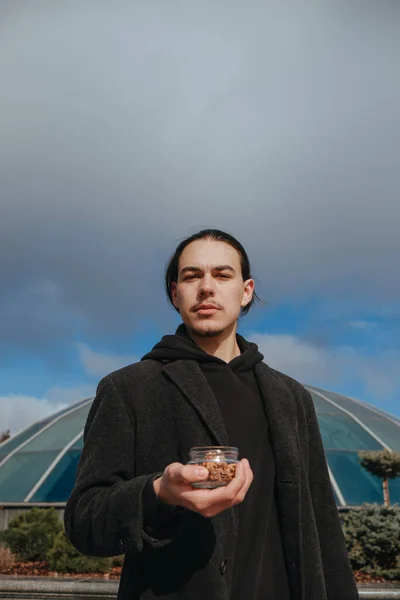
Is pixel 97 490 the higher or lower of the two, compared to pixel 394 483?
lower

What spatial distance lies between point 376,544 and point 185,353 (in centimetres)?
877

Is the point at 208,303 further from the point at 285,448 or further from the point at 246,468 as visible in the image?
the point at 246,468

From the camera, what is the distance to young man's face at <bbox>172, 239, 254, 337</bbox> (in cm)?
239

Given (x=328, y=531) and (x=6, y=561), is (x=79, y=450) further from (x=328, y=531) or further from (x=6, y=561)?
(x=328, y=531)

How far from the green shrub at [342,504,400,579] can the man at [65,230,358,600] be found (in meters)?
8.14

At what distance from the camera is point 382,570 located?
376 inches

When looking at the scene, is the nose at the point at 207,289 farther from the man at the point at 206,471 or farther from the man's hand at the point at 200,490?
the man's hand at the point at 200,490

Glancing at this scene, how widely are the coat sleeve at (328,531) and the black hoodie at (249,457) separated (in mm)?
305

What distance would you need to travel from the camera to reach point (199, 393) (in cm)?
222

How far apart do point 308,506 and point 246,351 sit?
634 mm

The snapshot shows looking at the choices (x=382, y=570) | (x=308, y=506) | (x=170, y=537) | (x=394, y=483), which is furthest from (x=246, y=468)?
(x=394, y=483)

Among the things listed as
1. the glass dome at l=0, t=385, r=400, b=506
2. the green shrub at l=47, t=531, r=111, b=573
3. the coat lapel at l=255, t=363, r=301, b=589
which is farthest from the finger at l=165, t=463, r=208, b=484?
the glass dome at l=0, t=385, r=400, b=506

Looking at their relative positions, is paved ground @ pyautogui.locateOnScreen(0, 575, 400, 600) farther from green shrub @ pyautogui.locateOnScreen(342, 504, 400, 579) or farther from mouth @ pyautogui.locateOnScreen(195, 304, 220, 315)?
mouth @ pyautogui.locateOnScreen(195, 304, 220, 315)

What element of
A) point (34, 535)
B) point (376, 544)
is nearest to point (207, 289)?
point (376, 544)
